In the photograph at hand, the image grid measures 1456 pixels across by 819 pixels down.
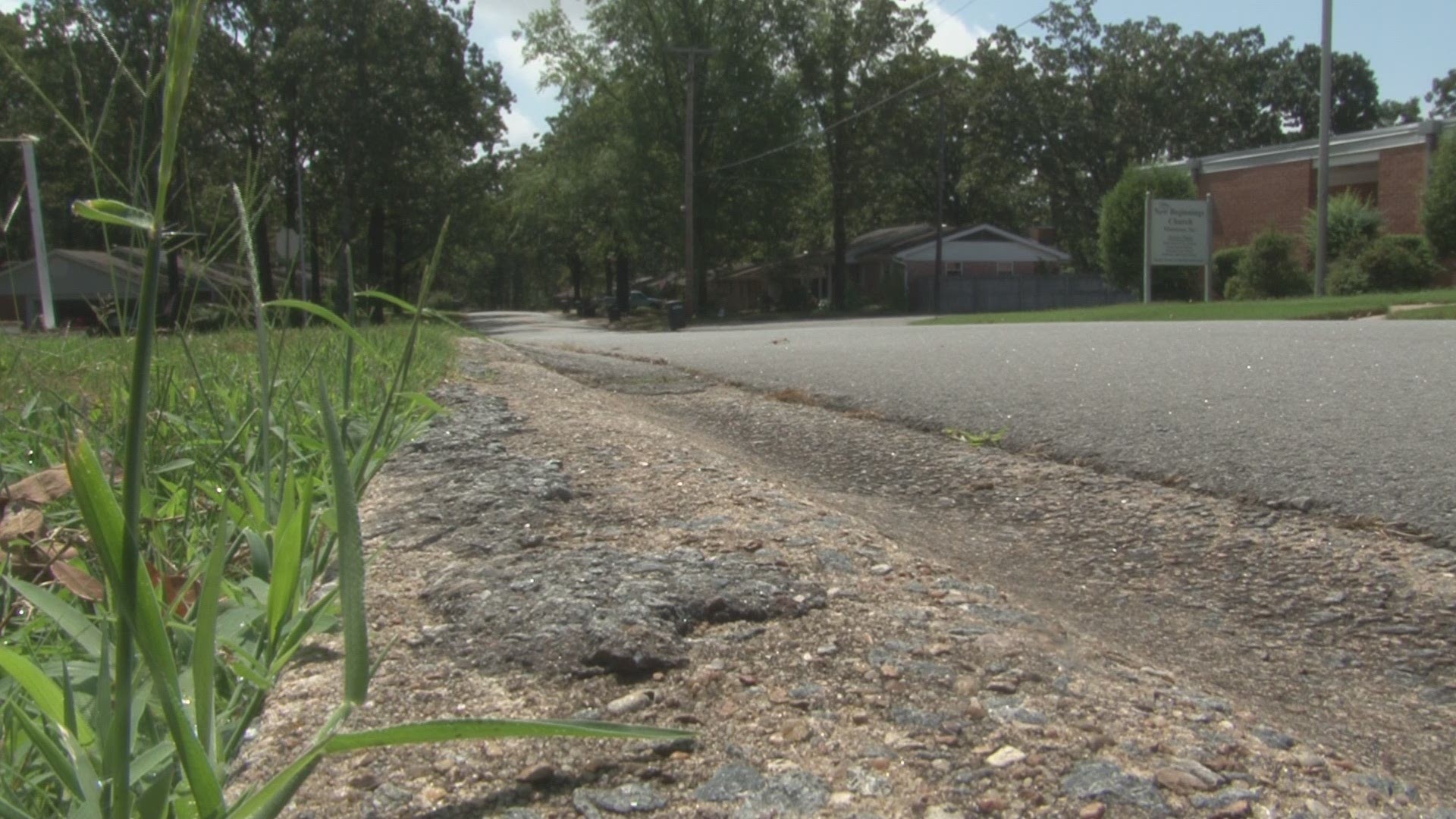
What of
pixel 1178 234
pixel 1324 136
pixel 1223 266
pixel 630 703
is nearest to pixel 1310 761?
pixel 630 703

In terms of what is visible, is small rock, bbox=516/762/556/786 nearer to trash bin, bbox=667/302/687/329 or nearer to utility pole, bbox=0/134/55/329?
utility pole, bbox=0/134/55/329

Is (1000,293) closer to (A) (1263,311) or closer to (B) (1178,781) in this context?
(A) (1263,311)

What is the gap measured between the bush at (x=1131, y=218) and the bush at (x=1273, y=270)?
165 inches

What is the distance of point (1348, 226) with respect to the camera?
32.2 m

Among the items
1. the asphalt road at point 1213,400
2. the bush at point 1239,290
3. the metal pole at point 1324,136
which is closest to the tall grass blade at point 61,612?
the asphalt road at point 1213,400

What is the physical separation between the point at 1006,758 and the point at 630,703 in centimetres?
46

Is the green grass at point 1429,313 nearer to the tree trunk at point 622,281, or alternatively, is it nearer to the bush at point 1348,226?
the bush at point 1348,226

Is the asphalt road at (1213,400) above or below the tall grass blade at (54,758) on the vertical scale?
below

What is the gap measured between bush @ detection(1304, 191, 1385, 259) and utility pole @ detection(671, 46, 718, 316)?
2129cm

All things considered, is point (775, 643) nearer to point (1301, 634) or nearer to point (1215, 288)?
point (1301, 634)

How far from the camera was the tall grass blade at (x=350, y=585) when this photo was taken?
915 millimetres

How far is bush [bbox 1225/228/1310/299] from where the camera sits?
30.0 metres

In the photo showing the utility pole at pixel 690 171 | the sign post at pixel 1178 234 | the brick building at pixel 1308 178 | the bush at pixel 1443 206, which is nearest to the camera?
the bush at pixel 1443 206

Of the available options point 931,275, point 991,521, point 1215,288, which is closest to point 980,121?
point 931,275
